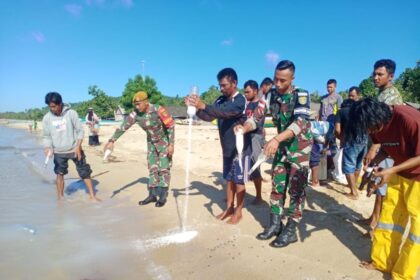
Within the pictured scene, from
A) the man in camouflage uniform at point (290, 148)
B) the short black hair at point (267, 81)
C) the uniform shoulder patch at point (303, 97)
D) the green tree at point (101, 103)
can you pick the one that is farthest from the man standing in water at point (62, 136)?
the green tree at point (101, 103)

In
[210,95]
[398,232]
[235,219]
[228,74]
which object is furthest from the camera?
[210,95]

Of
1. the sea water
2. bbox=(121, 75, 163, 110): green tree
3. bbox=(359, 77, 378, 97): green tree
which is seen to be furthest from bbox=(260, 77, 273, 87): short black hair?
bbox=(121, 75, 163, 110): green tree

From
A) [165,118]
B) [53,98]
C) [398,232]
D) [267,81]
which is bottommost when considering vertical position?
[398,232]

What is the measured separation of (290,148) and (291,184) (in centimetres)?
43

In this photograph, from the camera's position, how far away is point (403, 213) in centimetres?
284

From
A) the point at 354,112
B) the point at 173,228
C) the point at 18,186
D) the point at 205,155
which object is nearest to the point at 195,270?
the point at 173,228

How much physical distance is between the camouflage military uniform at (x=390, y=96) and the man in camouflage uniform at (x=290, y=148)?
0.89 metres

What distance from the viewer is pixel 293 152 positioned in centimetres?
358

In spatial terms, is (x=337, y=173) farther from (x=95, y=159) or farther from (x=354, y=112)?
(x=95, y=159)

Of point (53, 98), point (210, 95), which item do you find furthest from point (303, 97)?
point (210, 95)

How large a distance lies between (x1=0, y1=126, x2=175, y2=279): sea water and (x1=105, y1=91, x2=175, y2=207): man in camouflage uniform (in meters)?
0.60

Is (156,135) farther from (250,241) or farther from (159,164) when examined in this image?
(250,241)

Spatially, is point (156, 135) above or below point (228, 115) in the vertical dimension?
below

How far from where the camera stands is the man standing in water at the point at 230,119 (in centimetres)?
399
